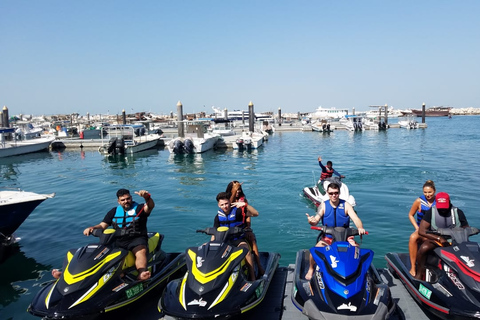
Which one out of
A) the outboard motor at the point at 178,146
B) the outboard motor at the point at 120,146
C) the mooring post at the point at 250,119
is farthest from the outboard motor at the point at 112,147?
the mooring post at the point at 250,119

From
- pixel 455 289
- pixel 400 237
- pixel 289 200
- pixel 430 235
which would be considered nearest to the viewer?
pixel 455 289

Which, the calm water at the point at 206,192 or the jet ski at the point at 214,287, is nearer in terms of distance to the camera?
the jet ski at the point at 214,287

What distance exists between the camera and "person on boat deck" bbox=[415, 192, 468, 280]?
5.34 metres

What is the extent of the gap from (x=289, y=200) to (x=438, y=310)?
1119cm

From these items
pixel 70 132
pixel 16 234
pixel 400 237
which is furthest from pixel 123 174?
pixel 70 132

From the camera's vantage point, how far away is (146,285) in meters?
5.77

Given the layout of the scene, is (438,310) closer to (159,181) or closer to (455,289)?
(455,289)

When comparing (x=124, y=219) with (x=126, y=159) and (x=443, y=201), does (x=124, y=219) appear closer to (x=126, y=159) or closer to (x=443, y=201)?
(x=443, y=201)

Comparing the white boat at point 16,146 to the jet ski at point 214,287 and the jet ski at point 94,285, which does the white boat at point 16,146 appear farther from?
the jet ski at point 214,287

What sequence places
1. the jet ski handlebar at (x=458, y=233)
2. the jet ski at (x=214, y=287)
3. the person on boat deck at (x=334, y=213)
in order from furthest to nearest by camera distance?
the person on boat deck at (x=334, y=213) → the jet ski handlebar at (x=458, y=233) → the jet ski at (x=214, y=287)

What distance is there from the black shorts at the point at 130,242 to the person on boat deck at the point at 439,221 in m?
4.39

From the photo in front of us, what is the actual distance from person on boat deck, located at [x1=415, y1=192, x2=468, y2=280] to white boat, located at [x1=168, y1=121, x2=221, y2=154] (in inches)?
1229

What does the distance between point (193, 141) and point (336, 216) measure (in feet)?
102

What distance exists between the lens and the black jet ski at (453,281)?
14.4ft
